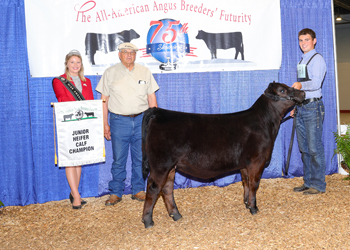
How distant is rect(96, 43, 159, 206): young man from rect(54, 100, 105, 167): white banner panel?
27cm

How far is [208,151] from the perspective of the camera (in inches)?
132

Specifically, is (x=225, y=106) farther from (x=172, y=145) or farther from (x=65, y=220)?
(x=65, y=220)

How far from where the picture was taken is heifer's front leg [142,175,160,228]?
3279 mm

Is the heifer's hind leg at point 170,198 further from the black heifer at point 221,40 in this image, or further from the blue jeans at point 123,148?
the black heifer at point 221,40

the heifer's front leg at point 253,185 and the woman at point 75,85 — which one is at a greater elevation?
the woman at point 75,85

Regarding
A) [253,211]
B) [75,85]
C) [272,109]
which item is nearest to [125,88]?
[75,85]

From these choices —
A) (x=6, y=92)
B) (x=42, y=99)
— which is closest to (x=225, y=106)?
(x=42, y=99)

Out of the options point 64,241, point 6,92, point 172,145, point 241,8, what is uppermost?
point 241,8

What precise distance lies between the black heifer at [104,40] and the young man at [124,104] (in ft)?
1.52

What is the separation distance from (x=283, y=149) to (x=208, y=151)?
235 centimetres

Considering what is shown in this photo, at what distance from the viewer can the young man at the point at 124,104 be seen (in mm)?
4074

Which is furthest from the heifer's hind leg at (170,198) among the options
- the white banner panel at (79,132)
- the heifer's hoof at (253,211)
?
the white banner panel at (79,132)

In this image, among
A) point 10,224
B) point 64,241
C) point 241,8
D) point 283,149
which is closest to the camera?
point 64,241

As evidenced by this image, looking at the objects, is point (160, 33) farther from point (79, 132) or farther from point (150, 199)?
point (150, 199)
